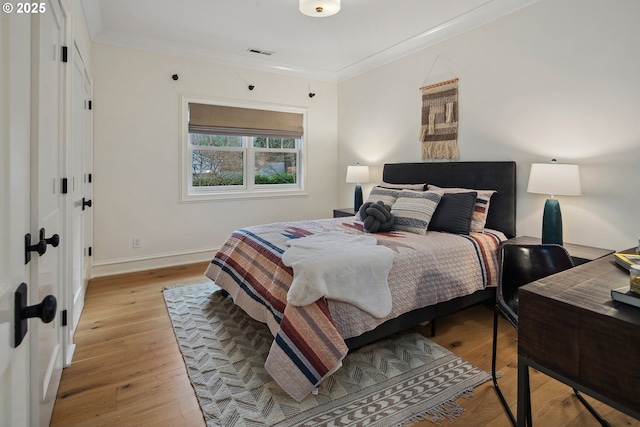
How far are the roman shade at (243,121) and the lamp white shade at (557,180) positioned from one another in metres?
3.29

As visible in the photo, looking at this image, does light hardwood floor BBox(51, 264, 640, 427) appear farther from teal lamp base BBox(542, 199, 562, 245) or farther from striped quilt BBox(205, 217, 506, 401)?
teal lamp base BBox(542, 199, 562, 245)

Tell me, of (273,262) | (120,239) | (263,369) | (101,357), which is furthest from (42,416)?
(120,239)

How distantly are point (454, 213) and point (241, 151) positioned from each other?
9.79ft

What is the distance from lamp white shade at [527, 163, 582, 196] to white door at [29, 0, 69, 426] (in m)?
2.96

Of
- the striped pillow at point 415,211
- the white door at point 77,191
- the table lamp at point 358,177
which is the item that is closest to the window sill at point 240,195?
the table lamp at point 358,177

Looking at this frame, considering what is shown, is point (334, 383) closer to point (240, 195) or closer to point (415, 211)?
point (415, 211)

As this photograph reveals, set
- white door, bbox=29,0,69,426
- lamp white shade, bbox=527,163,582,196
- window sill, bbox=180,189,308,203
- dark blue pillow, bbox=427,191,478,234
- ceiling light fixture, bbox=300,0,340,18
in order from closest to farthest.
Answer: white door, bbox=29,0,69,426 → lamp white shade, bbox=527,163,582,196 → ceiling light fixture, bbox=300,0,340,18 → dark blue pillow, bbox=427,191,478,234 → window sill, bbox=180,189,308,203

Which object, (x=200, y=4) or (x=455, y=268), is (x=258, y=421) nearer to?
(x=455, y=268)

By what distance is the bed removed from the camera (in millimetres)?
1823

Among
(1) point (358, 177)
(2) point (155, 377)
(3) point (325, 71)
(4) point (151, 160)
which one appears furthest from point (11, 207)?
(3) point (325, 71)

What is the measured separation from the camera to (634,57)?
2342 mm

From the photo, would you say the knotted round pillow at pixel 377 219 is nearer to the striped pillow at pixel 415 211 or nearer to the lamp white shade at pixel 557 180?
the striped pillow at pixel 415 211

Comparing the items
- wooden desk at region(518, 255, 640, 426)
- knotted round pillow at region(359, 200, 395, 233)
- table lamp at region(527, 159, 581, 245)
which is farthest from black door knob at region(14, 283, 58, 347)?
table lamp at region(527, 159, 581, 245)

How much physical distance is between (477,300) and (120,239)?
12.4 feet
